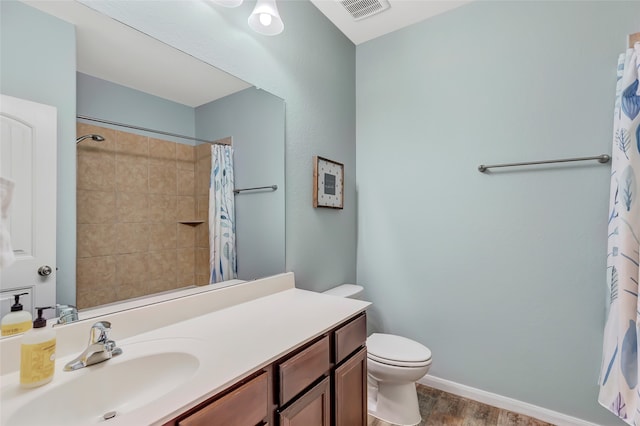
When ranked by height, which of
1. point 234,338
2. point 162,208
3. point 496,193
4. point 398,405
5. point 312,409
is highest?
point 496,193

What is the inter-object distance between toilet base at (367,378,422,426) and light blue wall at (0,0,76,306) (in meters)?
1.64

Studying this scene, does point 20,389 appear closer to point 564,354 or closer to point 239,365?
point 239,365

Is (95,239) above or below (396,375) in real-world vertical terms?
above

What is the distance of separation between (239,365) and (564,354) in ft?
6.11

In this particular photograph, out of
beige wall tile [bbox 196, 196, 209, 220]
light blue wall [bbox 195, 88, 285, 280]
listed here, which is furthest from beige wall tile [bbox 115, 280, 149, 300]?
light blue wall [bbox 195, 88, 285, 280]

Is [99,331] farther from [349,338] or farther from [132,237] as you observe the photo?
[349,338]

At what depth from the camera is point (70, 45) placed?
0.92 metres

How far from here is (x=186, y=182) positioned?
1.22 metres

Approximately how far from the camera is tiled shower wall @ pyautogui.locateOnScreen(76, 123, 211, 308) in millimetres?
956

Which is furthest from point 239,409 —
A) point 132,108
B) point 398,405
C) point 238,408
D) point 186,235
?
point 398,405

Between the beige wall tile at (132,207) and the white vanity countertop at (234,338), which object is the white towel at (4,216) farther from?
the beige wall tile at (132,207)

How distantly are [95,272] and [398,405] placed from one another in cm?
168

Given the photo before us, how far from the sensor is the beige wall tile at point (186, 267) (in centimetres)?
120

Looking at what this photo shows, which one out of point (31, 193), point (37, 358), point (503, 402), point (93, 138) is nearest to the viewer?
point (37, 358)
